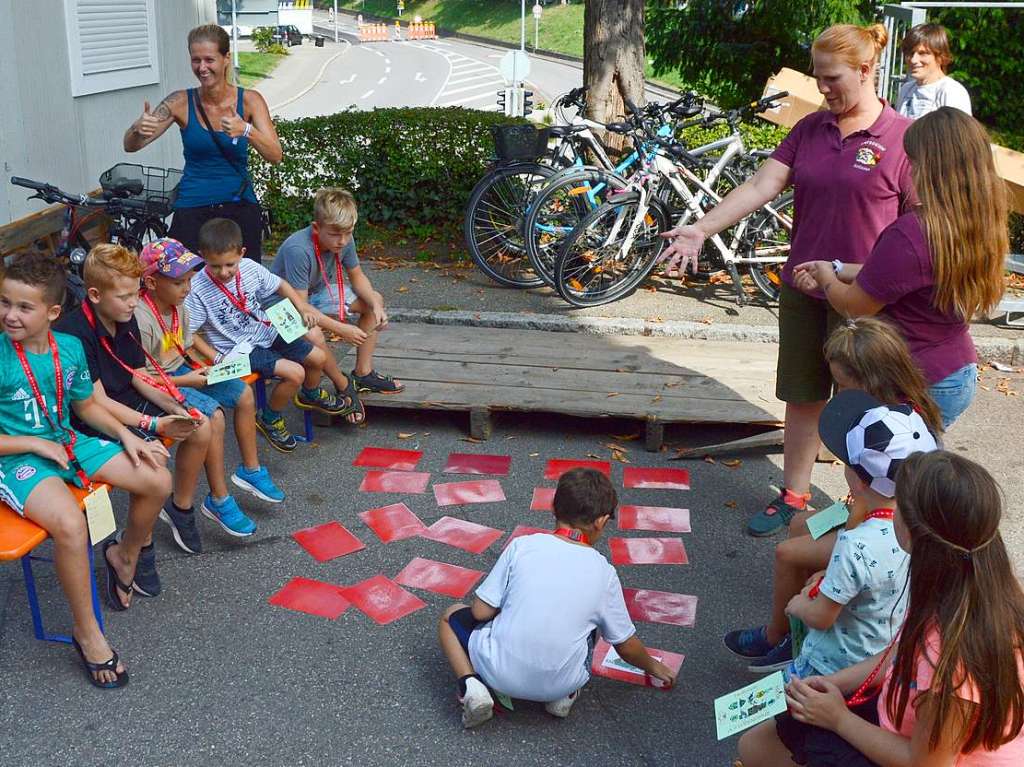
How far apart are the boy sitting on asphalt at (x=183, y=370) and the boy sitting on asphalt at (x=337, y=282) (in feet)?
2.82

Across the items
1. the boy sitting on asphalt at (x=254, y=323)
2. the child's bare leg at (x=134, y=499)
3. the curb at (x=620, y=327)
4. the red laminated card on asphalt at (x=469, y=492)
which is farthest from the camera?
the curb at (x=620, y=327)

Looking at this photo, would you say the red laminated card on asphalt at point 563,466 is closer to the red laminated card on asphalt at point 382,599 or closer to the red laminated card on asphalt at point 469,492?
the red laminated card on asphalt at point 469,492

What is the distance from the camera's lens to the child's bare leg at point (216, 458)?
4594mm

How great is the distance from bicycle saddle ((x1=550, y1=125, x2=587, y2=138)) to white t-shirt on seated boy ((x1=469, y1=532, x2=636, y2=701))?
5.29 m

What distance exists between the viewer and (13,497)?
3635 millimetres

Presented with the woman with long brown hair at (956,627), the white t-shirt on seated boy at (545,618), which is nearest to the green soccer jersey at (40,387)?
the white t-shirt on seated boy at (545,618)

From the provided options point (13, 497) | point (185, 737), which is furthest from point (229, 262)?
point (185, 737)

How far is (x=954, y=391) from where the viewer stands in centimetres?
387

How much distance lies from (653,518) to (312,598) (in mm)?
1628

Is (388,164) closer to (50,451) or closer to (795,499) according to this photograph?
(795,499)

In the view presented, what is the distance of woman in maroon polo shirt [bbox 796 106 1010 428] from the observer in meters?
3.48

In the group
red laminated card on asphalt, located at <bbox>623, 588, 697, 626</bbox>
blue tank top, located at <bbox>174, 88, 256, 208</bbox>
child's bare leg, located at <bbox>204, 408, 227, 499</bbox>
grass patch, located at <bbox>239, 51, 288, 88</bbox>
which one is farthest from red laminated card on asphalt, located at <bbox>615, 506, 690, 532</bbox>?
grass patch, located at <bbox>239, 51, 288, 88</bbox>

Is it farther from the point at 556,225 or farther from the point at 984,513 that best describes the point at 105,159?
the point at 984,513

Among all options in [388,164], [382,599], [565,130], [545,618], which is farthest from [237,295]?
[388,164]
